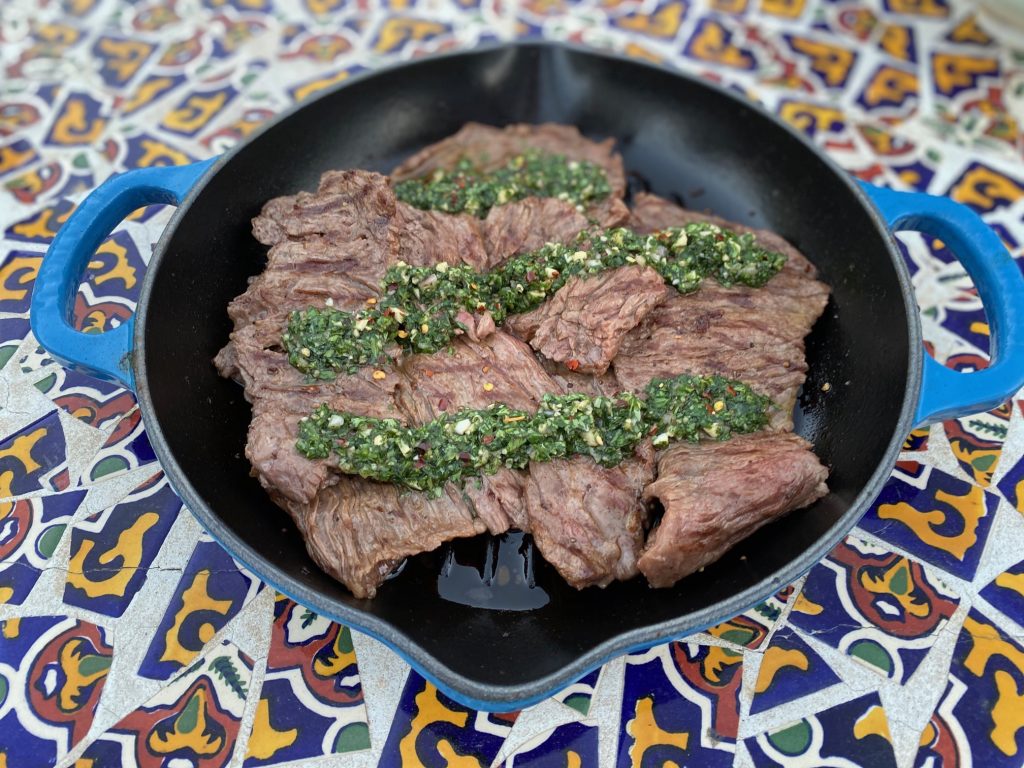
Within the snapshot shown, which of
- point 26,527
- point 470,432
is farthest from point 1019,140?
point 26,527

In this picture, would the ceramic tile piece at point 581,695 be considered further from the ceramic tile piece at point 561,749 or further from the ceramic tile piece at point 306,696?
the ceramic tile piece at point 306,696

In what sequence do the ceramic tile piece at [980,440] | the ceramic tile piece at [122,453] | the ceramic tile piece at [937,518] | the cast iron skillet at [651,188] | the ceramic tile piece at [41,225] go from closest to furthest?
1. the cast iron skillet at [651,188]
2. the ceramic tile piece at [937,518]
3. the ceramic tile piece at [122,453]
4. the ceramic tile piece at [980,440]
5. the ceramic tile piece at [41,225]

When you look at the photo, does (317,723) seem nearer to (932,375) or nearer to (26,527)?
(26,527)

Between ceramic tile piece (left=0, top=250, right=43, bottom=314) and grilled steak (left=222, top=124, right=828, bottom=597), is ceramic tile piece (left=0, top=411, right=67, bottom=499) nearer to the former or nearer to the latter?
ceramic tile piece (left=0, top=250, right=43, bottom=314)

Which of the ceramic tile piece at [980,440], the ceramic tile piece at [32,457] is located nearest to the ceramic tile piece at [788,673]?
the ceramic tile piece at [980,440]

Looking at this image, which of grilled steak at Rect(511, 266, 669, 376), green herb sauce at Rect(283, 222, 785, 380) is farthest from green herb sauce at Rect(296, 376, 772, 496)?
green herb sauce at Rect(283, 222, 785, 380)

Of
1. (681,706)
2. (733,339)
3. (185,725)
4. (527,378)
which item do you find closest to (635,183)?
A: (733,339)
